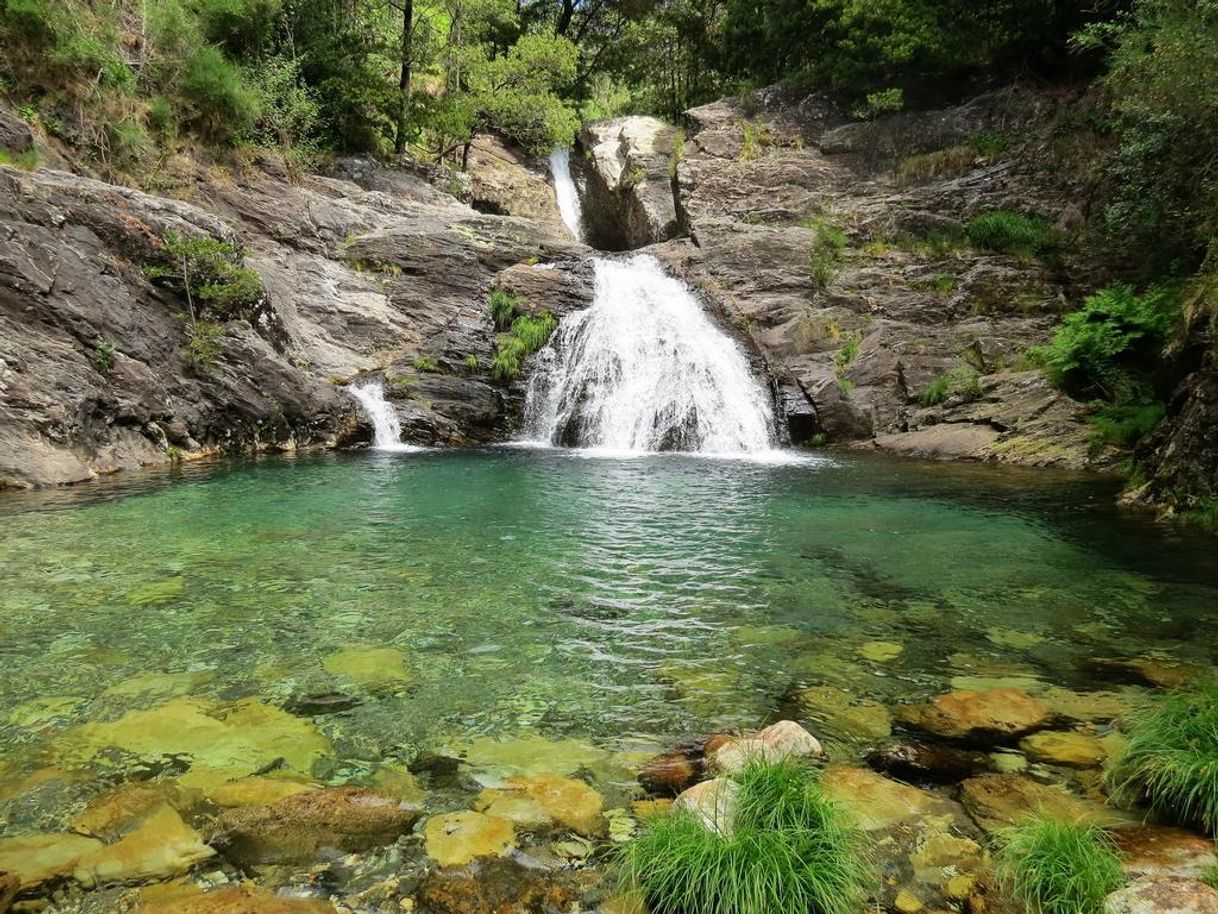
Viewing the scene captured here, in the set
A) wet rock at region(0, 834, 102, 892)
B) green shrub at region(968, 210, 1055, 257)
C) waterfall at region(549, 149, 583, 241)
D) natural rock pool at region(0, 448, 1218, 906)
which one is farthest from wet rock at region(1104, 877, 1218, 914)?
waterfall at region(549, 149, 583, 241)

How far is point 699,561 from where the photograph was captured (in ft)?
21.8

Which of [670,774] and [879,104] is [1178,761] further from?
[879,104]

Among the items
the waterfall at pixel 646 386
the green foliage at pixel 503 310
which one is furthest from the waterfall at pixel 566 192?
the waterfall at pixel 646 386

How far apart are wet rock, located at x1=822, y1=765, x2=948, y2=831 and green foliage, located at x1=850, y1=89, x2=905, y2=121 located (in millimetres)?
24616

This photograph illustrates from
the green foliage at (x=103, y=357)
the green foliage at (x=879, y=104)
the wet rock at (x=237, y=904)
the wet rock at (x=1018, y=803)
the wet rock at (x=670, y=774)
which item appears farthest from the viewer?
the green foliage at (x=879, y=104)

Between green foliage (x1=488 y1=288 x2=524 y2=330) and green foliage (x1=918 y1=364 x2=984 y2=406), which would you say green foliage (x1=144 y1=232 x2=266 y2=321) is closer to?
green foliage (x1=488 y1=288 x2=524 y2=330)

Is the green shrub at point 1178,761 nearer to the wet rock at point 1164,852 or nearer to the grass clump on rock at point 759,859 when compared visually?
the wet rock at point 1164,852

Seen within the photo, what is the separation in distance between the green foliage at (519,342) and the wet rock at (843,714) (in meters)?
14.1

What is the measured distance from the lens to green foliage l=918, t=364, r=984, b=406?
15375 millimetres

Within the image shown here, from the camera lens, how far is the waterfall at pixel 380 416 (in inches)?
613

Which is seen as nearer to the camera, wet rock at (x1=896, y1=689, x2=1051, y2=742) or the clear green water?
wet rock at (x1=896, y1=689, x2=1051, y2=742)

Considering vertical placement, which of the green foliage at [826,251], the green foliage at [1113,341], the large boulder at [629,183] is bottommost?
the green foliage at [1113,341]

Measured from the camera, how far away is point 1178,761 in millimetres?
2799

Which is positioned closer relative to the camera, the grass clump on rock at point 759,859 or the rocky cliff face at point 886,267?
the grass clump on rock at point 759,859
